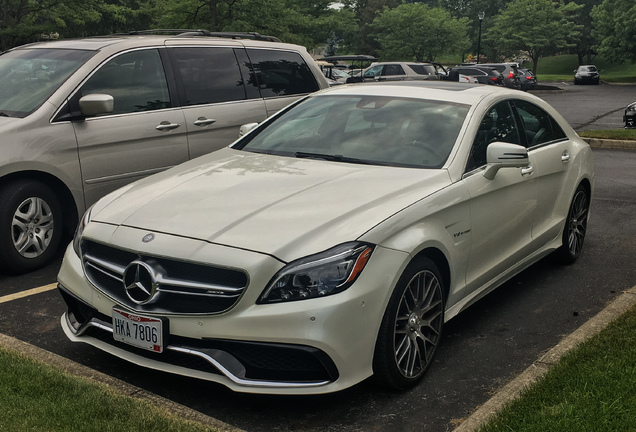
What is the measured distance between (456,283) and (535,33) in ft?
238

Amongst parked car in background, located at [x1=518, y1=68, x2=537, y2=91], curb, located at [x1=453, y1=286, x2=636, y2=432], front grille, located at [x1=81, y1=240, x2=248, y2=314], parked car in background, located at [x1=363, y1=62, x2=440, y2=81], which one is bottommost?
parked car in background, located at [x1=518, y1=68, x2=537, y2=91]

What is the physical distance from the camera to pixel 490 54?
297 feet

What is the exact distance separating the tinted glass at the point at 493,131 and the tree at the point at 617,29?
61.0 metres

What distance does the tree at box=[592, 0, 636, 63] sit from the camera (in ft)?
201

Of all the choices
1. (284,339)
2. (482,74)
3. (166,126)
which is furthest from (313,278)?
(482,74)

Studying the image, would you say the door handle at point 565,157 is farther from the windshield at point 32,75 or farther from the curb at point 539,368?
the windshield at point 32,75

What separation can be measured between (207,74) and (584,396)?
5.09 m

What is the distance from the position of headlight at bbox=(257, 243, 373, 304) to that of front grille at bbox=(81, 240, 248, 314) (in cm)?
16

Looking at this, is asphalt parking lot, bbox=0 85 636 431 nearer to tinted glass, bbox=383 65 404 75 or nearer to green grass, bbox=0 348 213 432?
green grass, bbox=0 348 213 432

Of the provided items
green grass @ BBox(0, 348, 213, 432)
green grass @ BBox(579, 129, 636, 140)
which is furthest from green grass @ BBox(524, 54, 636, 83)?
green grass @ BBox(0, 348, 213, 432)

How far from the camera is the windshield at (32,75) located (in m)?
6.31

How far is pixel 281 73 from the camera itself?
8.36 meters

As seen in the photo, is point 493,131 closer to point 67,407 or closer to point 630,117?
point 67,407

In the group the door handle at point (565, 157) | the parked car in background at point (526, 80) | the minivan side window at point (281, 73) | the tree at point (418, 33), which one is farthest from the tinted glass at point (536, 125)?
the tree at point (418, 33)
